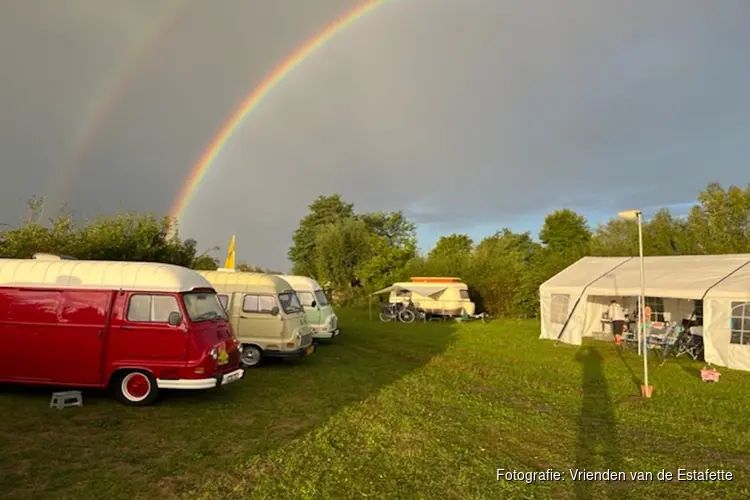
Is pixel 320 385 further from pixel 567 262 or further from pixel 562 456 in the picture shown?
pixel 567 262

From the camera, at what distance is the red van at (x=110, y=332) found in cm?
853

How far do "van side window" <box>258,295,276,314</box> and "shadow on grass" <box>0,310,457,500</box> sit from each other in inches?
54.7

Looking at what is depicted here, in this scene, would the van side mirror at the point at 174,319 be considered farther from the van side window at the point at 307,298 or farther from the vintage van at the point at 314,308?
the van side window at the point at 307,298

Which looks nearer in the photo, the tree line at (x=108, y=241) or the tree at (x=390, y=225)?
the tree line at (x=108, y=241)

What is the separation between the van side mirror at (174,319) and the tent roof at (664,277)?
12.9 m

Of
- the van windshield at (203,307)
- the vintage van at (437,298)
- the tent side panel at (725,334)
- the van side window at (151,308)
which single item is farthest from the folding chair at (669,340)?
the vintage van at (437,298)

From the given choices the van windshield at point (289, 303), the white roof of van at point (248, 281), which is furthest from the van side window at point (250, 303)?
the van windshield at point (289, 303)

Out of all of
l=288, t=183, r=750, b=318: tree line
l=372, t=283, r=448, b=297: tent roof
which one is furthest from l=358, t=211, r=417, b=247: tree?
l=372, t=283, r=448, b=297: tent roof

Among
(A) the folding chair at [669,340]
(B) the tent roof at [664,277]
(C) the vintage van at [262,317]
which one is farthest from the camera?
(A) the folding chair at [669,340]

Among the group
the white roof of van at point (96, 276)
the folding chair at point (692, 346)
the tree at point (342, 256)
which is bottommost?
the folding chair at point (692, 346)

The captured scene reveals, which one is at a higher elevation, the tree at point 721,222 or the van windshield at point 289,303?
the tree at point 721,222

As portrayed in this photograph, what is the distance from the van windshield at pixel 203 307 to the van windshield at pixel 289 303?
10.9 ft

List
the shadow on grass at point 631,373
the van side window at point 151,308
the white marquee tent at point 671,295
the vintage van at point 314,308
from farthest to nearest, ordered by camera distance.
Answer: the vintage van at point 314,308, the white marquee tent at point 671,295, the shadow on grass at point 631,373, the van side window at point 151,308

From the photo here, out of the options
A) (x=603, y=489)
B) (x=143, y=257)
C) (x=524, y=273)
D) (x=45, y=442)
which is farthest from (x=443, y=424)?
(x=524, y=273)
